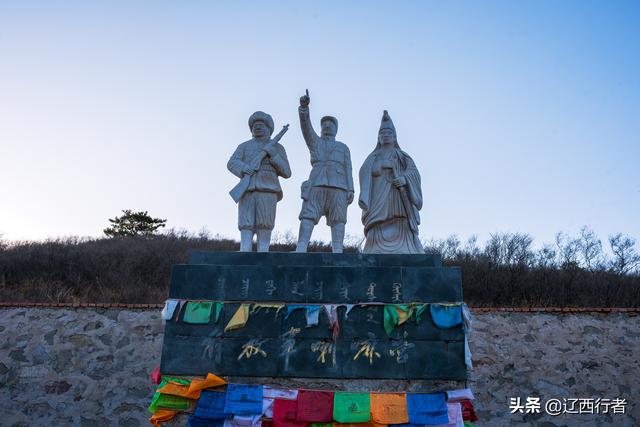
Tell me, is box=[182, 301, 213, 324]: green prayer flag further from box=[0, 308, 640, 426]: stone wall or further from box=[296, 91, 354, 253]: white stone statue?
box=[0, 308, 640, 426]: stone wall

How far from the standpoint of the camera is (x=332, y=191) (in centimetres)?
857

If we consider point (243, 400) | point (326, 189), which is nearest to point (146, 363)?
point (243, 400)

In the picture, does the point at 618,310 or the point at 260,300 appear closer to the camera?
the point at 260,300

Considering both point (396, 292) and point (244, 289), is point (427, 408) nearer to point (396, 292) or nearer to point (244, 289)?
point (396, 292)

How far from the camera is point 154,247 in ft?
72.4

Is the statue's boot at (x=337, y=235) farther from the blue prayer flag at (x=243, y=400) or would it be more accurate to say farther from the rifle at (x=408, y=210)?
the blue prayer flag at (x=243, y=400)

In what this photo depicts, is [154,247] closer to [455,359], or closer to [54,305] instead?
[54,305]

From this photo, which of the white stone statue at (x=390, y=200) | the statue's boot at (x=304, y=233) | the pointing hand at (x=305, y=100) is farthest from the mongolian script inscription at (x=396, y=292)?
the pointing hand at (x=305, y=100)

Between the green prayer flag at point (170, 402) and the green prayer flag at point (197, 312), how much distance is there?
0.91 meters

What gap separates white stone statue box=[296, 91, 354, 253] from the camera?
27.8 feet

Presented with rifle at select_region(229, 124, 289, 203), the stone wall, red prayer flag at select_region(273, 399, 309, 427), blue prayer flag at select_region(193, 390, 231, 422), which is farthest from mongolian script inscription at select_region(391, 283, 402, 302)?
the stone wall

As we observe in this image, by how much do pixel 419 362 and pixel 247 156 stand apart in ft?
13.1

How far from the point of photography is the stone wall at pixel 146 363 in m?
11.0

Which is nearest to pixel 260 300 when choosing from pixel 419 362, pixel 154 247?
pixel 419 362
